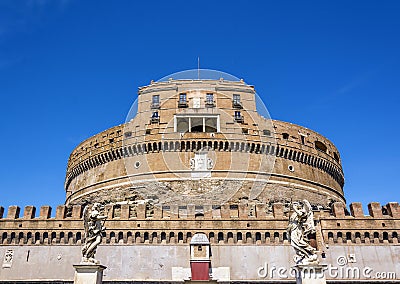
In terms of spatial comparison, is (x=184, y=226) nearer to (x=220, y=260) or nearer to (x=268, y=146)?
(x=220, y=260)

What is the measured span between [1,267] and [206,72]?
18191 millimetres

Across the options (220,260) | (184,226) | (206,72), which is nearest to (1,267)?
(184,226)

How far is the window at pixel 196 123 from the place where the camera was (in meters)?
32.0

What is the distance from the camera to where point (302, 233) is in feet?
31.8

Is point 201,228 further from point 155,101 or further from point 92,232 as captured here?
point 92,232

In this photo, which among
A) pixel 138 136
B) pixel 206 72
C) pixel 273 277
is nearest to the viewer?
pixel 273 277

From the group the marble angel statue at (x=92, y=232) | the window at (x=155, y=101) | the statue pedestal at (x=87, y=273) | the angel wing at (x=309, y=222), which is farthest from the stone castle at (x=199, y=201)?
the angel wing at (x=309, y=222)

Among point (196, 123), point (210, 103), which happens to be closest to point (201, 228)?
point (196, 123)

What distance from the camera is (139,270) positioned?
22.1 metres

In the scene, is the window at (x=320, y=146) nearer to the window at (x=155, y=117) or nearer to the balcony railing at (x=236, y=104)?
the balcony railing at (x=236, y=104)

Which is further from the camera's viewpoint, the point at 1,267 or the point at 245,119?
the point at 245,119

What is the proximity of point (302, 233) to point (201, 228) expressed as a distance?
13862 mm

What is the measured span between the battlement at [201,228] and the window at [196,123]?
9.81 meters

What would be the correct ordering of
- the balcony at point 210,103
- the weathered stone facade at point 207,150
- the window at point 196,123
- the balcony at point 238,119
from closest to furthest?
1. the weathered stone facade at point 207,150
2. the window at point 196,123
3. the balcony at point 210,103
4. the balcony at point 238,119
